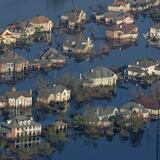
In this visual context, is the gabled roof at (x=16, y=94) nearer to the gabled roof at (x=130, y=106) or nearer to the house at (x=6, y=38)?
the gabled roof at (x=130, y=106)

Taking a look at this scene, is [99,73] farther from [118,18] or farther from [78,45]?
[118,18]

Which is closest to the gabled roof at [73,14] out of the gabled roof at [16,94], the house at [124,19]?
the house at [124,19]

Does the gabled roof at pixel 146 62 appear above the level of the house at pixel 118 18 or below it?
below

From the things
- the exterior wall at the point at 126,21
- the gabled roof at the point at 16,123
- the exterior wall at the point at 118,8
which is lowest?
the gabled roof at the point at 16,123

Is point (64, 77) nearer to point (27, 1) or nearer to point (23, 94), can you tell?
point (23, 94)

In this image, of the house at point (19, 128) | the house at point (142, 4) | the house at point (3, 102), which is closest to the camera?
the house at point (19, 128)

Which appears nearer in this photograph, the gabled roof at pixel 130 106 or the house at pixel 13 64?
the gabled roof at pixel 130 106

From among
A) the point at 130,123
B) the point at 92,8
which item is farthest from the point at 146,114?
the point at 92,8
